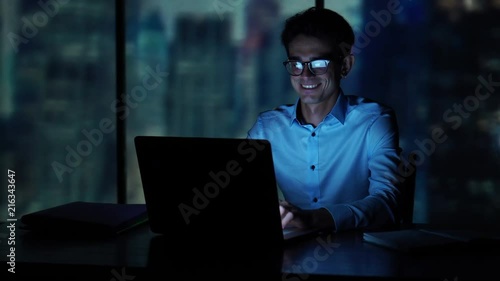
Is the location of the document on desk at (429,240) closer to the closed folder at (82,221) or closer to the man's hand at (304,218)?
the man's hand at (304,218)

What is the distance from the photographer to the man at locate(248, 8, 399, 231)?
2.35 m

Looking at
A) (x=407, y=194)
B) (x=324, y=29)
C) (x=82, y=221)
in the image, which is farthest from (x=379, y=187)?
(x=82, y=221)

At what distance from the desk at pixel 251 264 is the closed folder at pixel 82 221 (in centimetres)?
13

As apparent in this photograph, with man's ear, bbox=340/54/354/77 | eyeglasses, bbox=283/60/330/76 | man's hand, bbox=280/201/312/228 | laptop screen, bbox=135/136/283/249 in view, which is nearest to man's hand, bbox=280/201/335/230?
man's hand, bbox=280/201/312/228

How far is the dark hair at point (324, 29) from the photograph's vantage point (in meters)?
2.39

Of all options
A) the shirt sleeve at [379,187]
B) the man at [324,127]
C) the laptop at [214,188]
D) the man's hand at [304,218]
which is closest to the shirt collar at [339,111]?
→ the man at [324,127]

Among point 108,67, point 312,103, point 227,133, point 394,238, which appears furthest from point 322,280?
point 108,67

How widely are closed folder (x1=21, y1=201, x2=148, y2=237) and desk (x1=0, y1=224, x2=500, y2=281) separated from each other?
130mm

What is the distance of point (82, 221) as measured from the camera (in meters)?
1.70

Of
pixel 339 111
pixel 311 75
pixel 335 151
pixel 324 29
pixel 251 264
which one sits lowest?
pixel 251 264

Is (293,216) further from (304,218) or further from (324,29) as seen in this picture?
(324,29)

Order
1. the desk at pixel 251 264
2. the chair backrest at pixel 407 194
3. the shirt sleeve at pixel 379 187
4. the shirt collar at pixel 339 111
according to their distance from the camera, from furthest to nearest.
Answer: the shirt collar at pixel 339 111
the chair backrest at pixel 407 194
the shirt sleeve at pixel 379 187
the desk at pixel 251 264

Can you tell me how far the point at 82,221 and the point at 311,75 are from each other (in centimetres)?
110

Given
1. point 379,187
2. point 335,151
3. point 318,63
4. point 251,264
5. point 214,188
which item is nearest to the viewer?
point 251,264
